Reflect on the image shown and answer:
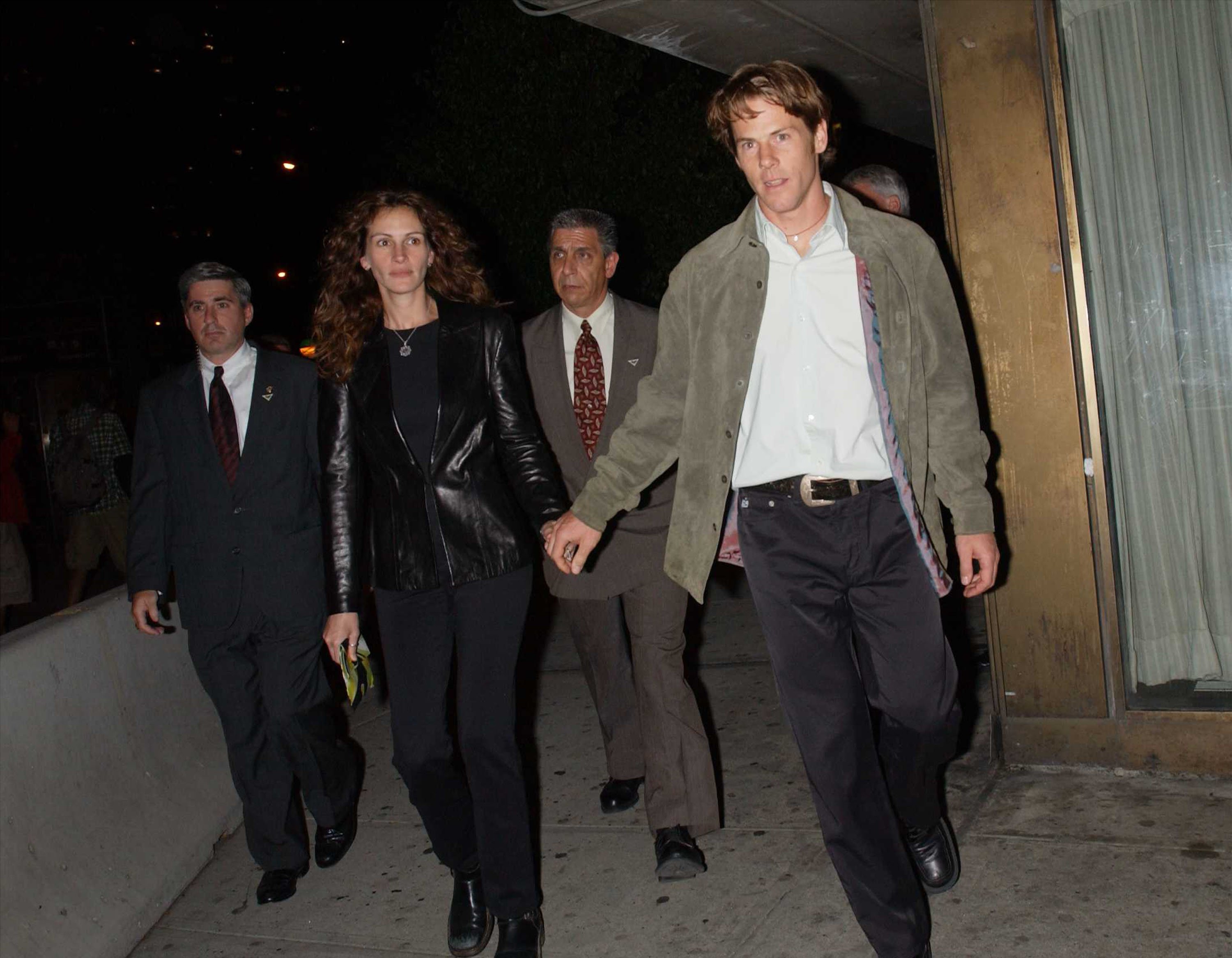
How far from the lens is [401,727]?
3518 mm

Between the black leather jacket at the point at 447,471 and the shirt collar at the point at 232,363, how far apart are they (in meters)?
0.99

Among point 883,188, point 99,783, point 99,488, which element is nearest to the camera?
point 99,783

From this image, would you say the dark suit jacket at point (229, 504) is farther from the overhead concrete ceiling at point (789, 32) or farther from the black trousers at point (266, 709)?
the overhead concrete ceiling at point (789, 32)

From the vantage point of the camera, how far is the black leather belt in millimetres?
2967

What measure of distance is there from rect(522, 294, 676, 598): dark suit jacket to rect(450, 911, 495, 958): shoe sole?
1154 millimetres

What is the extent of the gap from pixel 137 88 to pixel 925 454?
46.4 feet

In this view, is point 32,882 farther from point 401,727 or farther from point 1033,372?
point 1033,372

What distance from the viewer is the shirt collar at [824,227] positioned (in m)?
3.05

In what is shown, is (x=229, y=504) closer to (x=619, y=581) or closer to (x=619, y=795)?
(x=619, y=581)

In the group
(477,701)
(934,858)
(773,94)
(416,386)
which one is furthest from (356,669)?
(773,94)

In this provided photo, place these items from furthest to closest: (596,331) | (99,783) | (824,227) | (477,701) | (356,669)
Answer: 1. (596,331)
2. (99,783)
3. (356,669)
4. (477,701)
5. (824,227)

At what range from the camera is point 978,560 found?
3.09 m

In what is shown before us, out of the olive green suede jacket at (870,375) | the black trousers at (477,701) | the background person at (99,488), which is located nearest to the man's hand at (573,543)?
the olive green suede jacket at (870,375)

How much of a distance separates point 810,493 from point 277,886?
8.26 feet
